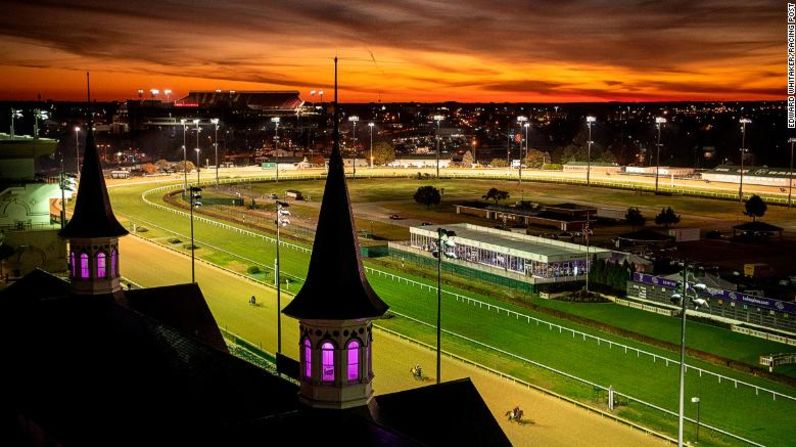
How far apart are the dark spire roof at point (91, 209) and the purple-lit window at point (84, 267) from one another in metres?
0.77

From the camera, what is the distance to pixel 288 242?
81.1 meters

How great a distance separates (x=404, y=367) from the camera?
42.0 m

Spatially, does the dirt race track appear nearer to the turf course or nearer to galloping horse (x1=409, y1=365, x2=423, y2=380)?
galloping horse (x1=409, y1=365, x2=423, y2=380)

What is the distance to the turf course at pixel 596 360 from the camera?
3634 cm

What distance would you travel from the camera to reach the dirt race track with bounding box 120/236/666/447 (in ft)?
110

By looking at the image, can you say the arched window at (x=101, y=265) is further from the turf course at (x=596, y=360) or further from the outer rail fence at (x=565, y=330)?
the outer rail fence at (x=565, y=330)

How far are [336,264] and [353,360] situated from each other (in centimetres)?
222

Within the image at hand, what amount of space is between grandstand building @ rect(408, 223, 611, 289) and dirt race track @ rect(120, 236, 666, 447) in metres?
13.2

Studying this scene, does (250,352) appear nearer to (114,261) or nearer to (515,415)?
(114,261)

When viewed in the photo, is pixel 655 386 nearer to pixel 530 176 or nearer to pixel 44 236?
pixel 44 236

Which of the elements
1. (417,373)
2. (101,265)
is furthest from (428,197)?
(101,265)

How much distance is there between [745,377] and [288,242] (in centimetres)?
4690

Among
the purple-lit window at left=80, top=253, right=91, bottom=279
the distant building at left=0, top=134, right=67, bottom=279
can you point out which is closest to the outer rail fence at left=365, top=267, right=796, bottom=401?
the distant building at left=0, top=134, right=67, bottom=279

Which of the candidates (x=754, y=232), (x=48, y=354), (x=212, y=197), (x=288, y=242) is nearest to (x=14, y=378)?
(x=48, y=354)
